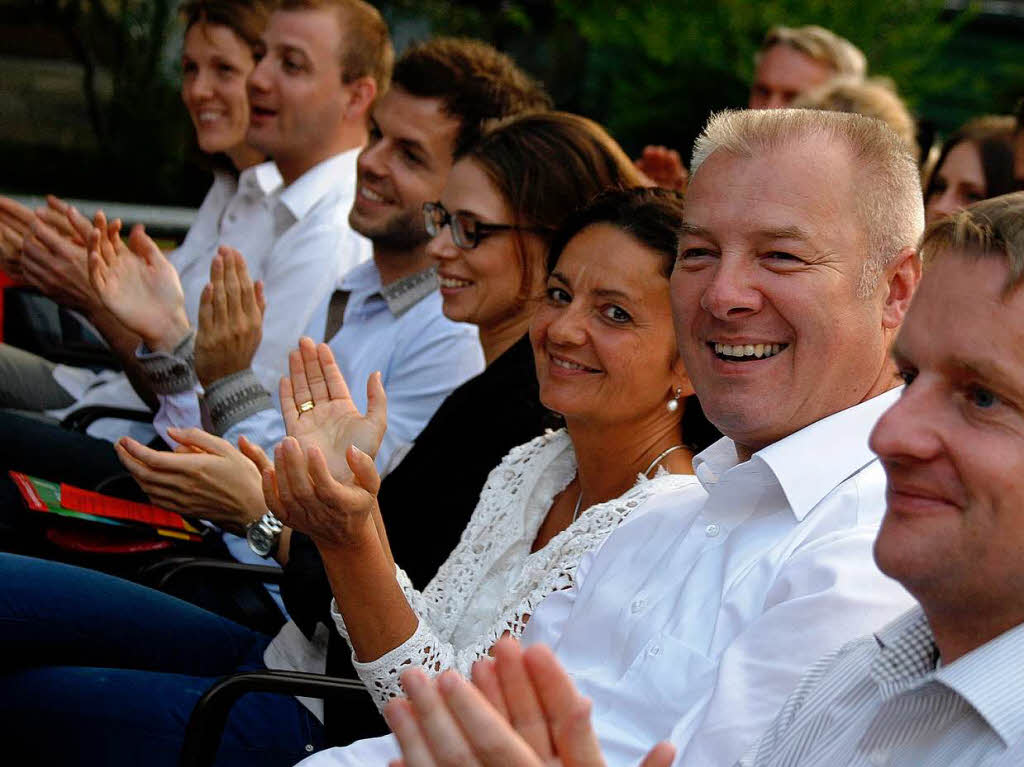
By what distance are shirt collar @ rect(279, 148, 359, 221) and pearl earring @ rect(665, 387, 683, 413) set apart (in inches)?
81.5

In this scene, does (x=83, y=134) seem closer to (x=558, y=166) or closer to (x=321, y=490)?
(x=558, y=166)

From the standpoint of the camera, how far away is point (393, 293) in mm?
3424

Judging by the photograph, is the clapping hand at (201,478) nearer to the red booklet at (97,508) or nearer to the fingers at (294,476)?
the red booklet at (97,508)

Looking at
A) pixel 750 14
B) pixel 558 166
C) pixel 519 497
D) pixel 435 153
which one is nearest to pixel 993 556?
pixel 519 497

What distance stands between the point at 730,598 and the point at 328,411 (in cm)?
98

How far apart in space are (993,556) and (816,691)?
30 cm

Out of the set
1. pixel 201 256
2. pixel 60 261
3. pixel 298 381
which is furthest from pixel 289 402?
pixel 201 256

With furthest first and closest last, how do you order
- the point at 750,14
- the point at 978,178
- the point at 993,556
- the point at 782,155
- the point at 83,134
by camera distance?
the point at 83,134, the point at 750,14, the point at 978,178, the point at 782,155, the point at 993,556

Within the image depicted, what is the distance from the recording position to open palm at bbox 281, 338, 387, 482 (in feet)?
7.54

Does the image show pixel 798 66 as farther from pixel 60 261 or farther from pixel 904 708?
pixel 904 708

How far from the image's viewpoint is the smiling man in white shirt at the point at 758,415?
5.43 ft

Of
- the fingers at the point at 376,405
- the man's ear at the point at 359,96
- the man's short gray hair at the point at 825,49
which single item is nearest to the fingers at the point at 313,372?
the fingers at the point at 376,405

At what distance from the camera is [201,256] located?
4.53 metres

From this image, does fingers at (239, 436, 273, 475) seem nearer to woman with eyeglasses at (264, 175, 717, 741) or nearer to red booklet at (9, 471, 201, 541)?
woman with eyeglasses at (264, 175, 717, 741)
